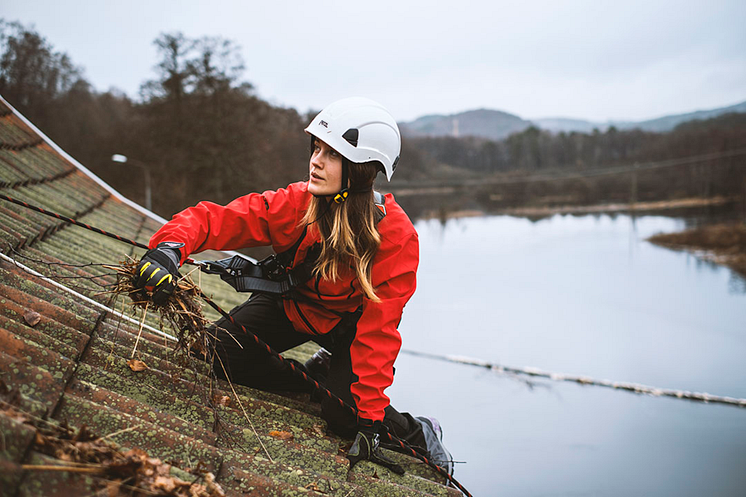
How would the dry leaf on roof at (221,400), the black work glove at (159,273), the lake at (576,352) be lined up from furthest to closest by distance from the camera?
the lake at (576,352) → the dry leaf on roof at (221,400) → the black work glove at (159,273)

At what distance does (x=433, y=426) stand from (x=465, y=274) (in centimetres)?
5611

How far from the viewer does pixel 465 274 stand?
58.7 metres

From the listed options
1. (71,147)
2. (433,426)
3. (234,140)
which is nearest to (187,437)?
(433,426)

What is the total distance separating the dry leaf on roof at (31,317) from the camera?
239cm

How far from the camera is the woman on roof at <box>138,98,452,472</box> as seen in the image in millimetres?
2896

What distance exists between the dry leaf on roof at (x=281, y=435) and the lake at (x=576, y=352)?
37.8 feet

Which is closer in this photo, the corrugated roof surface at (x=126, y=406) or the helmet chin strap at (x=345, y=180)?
the corrugated roof surface at (x=126, y=406)

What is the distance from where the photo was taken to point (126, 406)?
2242 millimetres

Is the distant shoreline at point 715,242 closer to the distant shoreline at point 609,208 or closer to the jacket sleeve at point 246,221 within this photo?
the distant shoreline at point 609,208

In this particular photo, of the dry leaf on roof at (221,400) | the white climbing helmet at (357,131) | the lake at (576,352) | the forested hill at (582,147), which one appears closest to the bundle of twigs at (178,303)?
the dry leaf on roof at (221,400)

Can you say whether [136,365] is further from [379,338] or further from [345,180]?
[345,180]

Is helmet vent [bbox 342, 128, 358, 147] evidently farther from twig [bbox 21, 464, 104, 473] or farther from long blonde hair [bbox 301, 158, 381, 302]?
twig [bbox 21, 464, 104, 473]

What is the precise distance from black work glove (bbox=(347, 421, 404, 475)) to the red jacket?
3.2 inches

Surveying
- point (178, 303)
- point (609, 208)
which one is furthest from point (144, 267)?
point (609, 208)
